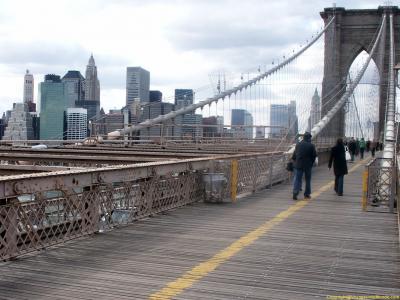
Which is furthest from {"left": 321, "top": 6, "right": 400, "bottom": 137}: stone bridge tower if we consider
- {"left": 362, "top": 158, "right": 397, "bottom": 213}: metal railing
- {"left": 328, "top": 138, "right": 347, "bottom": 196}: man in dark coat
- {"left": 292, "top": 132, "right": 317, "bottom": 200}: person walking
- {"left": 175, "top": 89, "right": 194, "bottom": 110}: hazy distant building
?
{"left": 362, "top": 158, "right": 397, "bottom": 213}: metal railing

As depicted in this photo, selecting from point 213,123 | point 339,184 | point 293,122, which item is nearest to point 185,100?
point 213,123

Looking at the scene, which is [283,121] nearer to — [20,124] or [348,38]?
[20,124]

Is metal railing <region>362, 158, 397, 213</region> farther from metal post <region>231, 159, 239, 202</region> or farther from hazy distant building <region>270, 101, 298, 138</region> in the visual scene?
hazy distant building <region>270, 101, 298, 138</region>

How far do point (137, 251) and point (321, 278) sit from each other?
2130 millimetres

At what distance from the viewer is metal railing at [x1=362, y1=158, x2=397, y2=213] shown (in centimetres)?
1124

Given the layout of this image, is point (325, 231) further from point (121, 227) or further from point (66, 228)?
point (66, 228)

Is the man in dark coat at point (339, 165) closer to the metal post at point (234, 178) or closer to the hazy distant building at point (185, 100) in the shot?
the metal post at point (234, 178)

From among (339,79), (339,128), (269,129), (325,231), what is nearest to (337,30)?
(339,79)

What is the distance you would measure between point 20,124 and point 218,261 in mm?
54246

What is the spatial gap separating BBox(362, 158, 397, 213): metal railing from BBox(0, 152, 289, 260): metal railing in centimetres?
258

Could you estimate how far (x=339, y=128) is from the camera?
2454 inches

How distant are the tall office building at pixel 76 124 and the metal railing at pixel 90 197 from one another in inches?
1529

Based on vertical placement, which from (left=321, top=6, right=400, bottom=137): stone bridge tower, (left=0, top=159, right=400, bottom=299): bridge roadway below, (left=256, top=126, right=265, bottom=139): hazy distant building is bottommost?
(left=0, top=159, right=400, bottom=299): bridge roadway below

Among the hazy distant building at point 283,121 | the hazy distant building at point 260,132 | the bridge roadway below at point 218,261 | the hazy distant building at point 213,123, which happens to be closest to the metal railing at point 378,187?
the bridge roadway below at point 218,261
